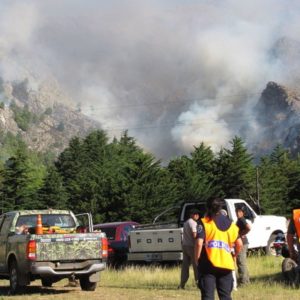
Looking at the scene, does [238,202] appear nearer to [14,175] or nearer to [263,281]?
[263,281]

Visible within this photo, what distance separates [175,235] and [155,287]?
12.0ft

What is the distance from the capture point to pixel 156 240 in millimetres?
17859

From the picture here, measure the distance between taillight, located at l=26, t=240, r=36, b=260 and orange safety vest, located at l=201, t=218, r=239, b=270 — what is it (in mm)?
6126

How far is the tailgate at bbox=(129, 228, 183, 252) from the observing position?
1723 centimetres

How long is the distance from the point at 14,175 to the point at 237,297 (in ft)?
224

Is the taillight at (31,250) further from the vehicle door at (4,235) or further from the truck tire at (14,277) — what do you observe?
the vehicle door at (4,235)

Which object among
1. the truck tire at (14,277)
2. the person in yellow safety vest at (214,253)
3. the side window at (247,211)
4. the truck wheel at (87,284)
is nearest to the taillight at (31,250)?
the truck tire at (14,277)

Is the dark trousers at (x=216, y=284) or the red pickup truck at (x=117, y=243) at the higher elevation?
the red pickup truck at (x=117, y=243)

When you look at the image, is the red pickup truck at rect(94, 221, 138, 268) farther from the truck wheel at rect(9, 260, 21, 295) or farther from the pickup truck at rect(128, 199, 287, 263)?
the truck wheel at rect(9, 260, 21, 295)

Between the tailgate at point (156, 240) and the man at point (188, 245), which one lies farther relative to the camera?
the tailgate at point (156, 240)

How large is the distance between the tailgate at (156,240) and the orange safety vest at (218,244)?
9962mm

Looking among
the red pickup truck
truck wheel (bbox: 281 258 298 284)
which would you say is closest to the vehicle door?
truck wheel (bbox: 281 258 298 284)

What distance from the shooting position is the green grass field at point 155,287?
467 inches

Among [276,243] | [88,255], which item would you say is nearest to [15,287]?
[88,255]
